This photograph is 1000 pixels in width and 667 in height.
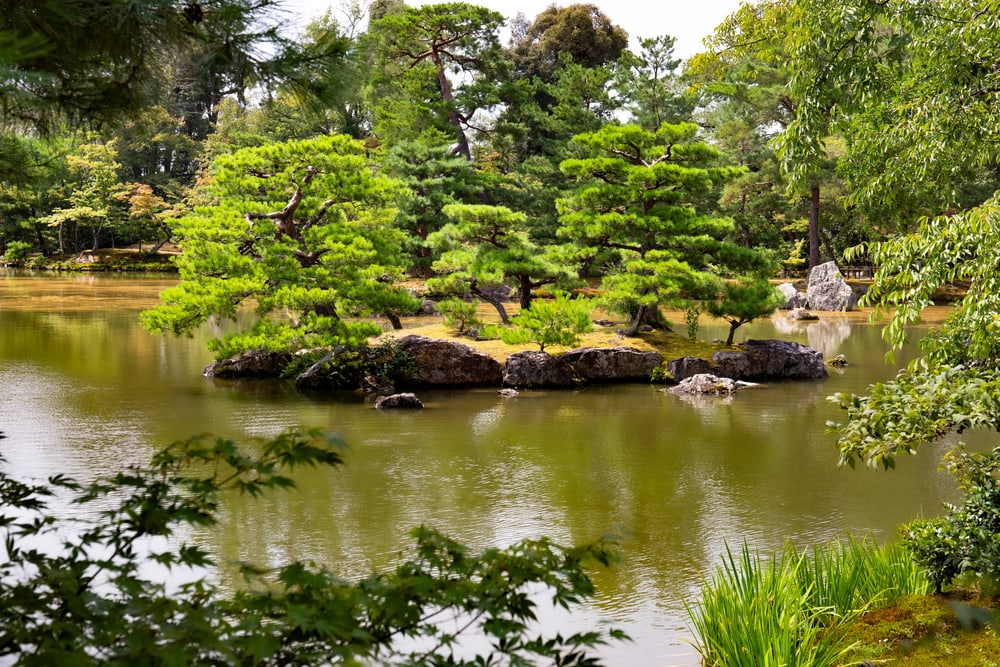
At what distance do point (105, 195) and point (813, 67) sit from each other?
30.7 metres

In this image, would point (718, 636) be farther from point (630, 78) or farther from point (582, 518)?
point (630, 78)

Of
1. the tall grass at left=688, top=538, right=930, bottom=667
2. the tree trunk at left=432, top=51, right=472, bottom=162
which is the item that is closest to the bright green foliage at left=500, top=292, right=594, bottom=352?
the tall grass at left=688, top=538, right=930, bottom=667

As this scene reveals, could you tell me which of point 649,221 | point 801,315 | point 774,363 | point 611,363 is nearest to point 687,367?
point 611,363

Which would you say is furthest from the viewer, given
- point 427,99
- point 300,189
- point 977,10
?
point 427,99

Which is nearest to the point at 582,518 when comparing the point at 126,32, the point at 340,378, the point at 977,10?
the point at 977,10

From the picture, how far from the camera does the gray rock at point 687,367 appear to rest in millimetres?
11125

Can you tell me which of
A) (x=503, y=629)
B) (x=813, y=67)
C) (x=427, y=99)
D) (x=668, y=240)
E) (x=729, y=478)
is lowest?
(x=729, y=478)

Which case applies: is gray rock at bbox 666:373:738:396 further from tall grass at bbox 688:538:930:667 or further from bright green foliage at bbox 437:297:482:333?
tall grass at bbox 688:538:930:667

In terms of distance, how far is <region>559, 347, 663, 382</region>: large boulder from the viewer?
11.1 metres

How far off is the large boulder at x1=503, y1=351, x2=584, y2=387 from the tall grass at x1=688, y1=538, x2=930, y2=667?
7.02 m

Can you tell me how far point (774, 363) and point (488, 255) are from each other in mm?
4321

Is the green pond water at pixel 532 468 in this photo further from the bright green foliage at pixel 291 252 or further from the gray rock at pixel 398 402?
the bright green foliage at pixel 291 252

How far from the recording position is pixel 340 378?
1037 cm

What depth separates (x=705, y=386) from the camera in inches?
412
